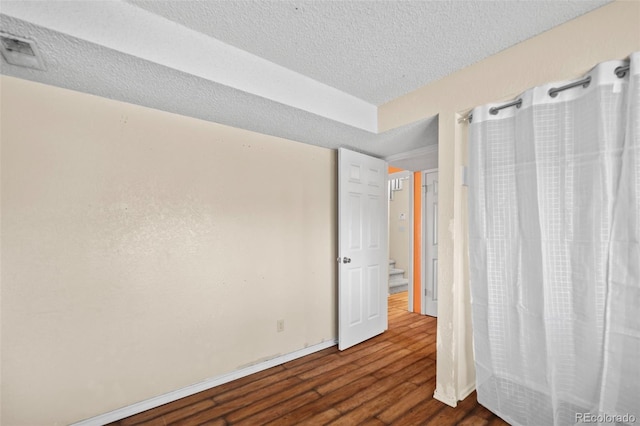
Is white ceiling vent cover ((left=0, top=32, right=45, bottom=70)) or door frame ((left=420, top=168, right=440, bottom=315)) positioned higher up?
white ceiling vent cover ((left=0, top=32, right=45, bottom=70))

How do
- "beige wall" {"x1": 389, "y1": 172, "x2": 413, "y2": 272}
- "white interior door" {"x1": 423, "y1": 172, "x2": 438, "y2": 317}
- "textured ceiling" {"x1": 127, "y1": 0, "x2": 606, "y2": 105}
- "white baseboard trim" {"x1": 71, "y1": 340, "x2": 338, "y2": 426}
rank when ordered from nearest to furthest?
1. "textured ceiling" {"x1": 127, "y1": 0, "x2": 606, "y2": 105}
2. "white baseboard trim" {"x1": 71, "y1": 340, "x2": 338, "y2": 426}
3. "white interior door" {"x1": 423, "y1": 172, "x2": 438, "y2": 317}
4. "beige wall" {"x1": 389, "y1": 172, "x2": 413, "y2": 272}

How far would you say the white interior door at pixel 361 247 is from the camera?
9.46 ft

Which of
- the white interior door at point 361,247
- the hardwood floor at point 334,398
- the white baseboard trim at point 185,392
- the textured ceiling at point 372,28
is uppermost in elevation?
the textured ceiling at point 372,28

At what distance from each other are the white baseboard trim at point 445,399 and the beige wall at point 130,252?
4.15 ft

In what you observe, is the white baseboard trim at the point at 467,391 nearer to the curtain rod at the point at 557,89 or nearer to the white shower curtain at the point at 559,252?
the white shower curtain at the point at 559,252

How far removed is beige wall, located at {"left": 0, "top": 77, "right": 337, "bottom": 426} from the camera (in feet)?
5.44

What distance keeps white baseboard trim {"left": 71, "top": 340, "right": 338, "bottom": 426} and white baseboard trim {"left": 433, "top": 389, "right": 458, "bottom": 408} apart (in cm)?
121

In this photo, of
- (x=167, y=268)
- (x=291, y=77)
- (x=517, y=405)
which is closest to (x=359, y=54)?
(x=291, y=77)

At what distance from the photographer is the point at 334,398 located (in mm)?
2100

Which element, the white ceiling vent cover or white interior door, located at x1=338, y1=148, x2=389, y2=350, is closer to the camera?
the white ceiling vent cover

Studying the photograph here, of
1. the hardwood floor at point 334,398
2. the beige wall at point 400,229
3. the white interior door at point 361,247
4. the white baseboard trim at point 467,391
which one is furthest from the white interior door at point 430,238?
the white baseboard trim at point 467,391

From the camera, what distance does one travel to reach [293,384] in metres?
2.29

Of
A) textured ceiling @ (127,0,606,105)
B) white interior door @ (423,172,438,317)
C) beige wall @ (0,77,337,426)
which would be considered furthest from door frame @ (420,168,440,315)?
textured ceiling @ (127,0,606,105)

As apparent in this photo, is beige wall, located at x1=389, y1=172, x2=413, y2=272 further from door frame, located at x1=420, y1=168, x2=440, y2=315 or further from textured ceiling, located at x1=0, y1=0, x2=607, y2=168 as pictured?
textured ceiling, located at x1=0, y1=0, x2=607, y2=168
